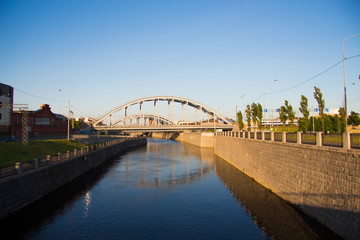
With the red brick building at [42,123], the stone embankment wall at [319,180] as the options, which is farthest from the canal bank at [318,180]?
the red brick building at [42,123]

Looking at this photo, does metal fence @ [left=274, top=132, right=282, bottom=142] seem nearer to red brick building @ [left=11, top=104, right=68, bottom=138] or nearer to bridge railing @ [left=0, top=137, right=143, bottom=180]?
bridge railing @ [left=0, top=137, right=143, bottom=180]

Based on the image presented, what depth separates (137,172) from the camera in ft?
141

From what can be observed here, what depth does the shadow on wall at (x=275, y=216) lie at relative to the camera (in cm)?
1733

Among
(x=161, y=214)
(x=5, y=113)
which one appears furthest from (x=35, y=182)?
(x=5, y=113)

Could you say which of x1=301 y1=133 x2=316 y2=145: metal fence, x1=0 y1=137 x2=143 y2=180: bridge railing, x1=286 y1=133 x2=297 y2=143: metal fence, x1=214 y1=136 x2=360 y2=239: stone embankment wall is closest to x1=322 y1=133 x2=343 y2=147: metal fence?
x1=214 y1=136 x2=360 y2=239: stone embankment wall

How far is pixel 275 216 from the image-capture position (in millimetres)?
20875

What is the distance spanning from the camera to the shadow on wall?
1733 cm

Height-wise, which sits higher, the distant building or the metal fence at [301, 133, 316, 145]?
the distant building

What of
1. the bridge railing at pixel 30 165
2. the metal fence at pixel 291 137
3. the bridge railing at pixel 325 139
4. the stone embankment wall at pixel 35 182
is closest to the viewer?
the bridge railing at pixel 325 139

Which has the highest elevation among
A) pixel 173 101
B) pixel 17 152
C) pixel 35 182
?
pixel 173 101

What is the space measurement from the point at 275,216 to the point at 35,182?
63.7 ft

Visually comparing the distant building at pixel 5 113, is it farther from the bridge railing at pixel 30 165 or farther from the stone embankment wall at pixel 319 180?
the stone embankment wall at pixel 319 180

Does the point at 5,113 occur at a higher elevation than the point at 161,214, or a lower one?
higher

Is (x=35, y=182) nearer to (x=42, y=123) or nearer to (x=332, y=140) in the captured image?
(x=332, y=140)
